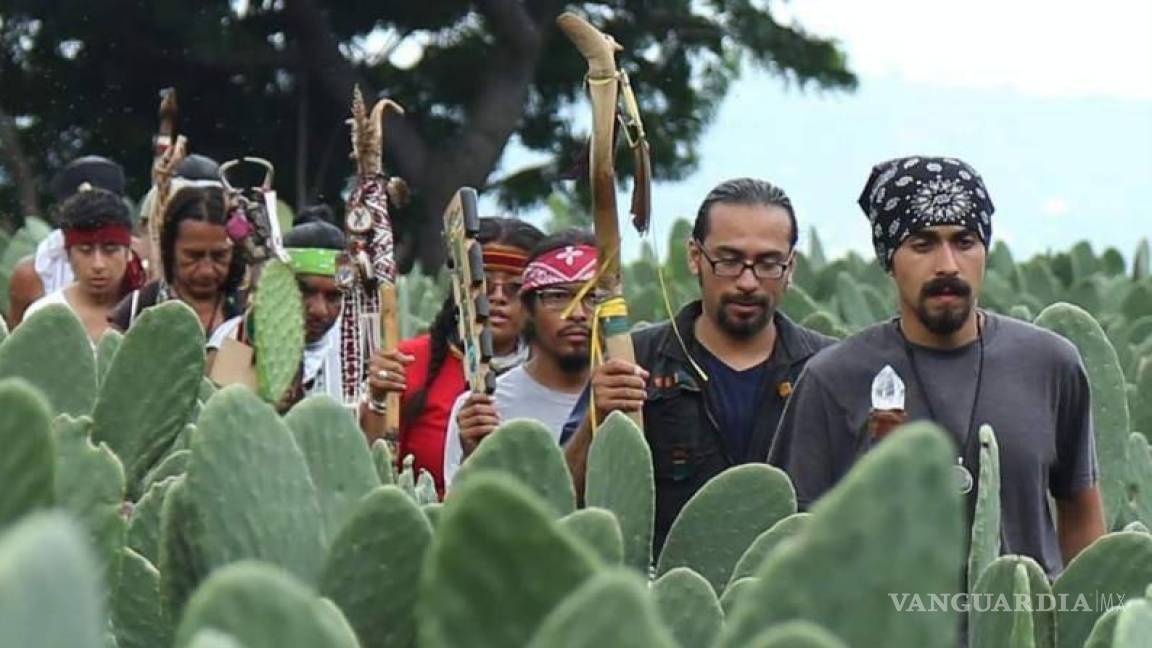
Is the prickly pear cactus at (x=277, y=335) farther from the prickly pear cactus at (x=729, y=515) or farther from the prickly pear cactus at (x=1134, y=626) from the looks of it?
the prickly pear cactus at (x=1134, y=626)

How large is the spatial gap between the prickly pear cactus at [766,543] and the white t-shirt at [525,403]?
265 centimetres

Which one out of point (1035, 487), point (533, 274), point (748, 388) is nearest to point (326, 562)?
point (1035, 487)

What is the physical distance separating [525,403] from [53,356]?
250 centimetres

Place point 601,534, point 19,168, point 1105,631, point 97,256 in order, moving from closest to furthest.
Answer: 1. point 601,534
2. point 1105,631
3. point 97,256
4. point 19,168

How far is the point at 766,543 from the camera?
7.97 ft

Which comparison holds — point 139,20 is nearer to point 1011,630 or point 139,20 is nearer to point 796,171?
point 1011,630

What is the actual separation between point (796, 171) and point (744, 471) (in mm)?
102521

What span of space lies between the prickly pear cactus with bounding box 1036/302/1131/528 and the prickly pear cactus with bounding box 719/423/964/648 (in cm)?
308

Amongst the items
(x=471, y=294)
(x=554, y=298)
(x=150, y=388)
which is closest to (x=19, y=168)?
(x=554, y=298)

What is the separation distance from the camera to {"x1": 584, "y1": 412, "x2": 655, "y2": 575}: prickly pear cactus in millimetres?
2725

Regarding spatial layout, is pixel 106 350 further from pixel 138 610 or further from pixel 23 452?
pixel 23 452

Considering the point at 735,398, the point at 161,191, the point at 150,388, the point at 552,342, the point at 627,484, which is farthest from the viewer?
the point at 161,191

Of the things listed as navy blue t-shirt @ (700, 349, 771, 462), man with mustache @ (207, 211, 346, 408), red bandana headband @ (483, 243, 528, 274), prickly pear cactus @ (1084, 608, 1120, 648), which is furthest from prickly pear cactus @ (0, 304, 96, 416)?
red bandana headband @ (483, 243, 528, 274)

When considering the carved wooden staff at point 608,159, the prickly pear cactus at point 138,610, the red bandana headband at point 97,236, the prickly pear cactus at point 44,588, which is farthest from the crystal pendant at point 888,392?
the red bandana headband at point 97,236
